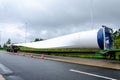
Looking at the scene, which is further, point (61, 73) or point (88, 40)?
point (88, 40)

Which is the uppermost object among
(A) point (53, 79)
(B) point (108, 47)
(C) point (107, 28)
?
(C) point (107, 28)

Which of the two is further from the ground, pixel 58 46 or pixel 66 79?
pixel 58 46

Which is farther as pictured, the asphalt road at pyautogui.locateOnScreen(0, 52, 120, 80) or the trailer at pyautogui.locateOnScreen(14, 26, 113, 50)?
the trailer at pyautogui.locateOnScreen(14, 26, 113, 50)

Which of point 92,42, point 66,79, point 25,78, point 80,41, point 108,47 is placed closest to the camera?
point 66,79

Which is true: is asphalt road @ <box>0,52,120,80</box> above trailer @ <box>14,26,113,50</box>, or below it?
below

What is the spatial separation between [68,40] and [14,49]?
36358 mm

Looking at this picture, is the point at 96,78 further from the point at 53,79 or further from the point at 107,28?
the point at 107,28

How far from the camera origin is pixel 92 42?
30.2 metres

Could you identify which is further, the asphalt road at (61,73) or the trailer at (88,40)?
the trailer at (88,40)

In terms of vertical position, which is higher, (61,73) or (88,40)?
(88,40)

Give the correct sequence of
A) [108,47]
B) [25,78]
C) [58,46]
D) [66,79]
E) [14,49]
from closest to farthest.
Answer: [66,79] < [25,78] < [108,47] < [58,46] < [14,49]

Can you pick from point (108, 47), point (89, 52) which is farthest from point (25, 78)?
point (89, 52)

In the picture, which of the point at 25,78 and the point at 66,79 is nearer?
the point at 66,79

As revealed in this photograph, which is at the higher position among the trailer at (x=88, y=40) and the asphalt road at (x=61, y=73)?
the trailer at (x=88, y=40)
